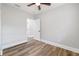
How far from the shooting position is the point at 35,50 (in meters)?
1.77

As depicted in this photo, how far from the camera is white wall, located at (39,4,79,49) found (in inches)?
67.7

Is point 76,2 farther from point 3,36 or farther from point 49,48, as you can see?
point 3,36

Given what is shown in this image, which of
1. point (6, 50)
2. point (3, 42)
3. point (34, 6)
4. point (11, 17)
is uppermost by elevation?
point (34, 6)

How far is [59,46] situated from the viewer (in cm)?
176

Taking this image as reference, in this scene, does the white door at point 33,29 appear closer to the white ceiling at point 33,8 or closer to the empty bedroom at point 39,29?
the empty bedroom at point 39,29

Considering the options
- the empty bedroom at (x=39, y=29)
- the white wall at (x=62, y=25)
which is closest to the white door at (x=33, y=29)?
the empty bedroom at (x=39, y=29)

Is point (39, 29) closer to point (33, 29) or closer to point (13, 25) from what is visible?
point (33, 29)

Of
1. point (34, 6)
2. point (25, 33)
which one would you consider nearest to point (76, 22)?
point (34, 6)

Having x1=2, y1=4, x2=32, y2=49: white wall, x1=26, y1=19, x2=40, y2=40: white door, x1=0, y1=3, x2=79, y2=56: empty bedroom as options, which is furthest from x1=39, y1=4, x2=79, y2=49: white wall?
x1=2, y1=4, x2=32, y2=49: white wall

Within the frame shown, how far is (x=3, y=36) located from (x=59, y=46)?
3.47ft

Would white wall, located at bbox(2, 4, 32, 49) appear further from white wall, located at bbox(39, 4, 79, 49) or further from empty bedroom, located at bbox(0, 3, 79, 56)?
white wall, located at bbox(39, 4, 79, 49)

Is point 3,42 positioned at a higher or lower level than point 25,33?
lower

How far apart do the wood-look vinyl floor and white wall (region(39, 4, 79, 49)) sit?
139mm

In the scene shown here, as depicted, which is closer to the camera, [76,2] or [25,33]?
[76,2]
